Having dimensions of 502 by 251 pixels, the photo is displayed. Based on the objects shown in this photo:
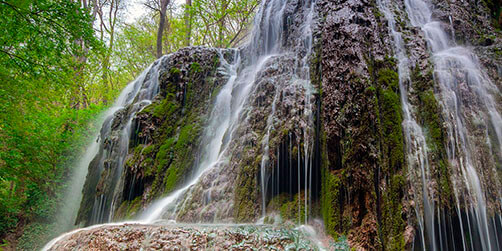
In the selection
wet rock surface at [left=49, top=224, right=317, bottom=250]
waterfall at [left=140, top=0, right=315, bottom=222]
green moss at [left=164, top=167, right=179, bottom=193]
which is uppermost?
waterfall at [left=140, top=0, right=315, bottom=222]

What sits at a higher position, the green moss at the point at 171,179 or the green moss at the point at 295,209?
the green moss at the point at 171,179

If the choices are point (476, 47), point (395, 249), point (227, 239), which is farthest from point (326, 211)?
point (476, 47)

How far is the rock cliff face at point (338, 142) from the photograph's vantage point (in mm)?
4438

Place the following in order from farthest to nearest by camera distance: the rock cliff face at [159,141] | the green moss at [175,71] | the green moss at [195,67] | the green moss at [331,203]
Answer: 1. the green moss at [195,67]
2. the green moss at [175,71]
3. the rock cliff face at [159,141]
4. the green moss at [331,203]

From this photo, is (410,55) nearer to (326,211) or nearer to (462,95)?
(462,95)

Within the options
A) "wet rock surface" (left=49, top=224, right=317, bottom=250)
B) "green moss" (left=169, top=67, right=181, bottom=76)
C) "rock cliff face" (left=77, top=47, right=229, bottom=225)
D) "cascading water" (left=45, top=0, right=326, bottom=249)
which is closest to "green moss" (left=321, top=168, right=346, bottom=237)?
"cascading water" (left=45, top=0, right=326, bottom=249)

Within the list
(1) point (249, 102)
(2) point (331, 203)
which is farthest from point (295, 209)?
(1) point (249, 102)

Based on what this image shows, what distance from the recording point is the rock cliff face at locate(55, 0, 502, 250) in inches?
175

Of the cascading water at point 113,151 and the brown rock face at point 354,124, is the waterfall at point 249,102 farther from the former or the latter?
the cascading water at point 113,151

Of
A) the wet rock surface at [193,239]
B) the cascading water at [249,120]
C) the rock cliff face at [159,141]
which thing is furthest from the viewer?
the rock cliff face at [159,141]

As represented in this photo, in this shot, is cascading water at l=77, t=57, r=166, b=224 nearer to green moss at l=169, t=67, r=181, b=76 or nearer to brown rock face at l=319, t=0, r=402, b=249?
green moss at l=169, t=67, r=181, b=76

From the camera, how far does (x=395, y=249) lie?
4027mm

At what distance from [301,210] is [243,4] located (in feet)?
49.9

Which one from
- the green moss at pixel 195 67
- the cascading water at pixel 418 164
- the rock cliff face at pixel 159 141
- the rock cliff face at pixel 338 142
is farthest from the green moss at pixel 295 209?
the green moss at pixel 195 67
